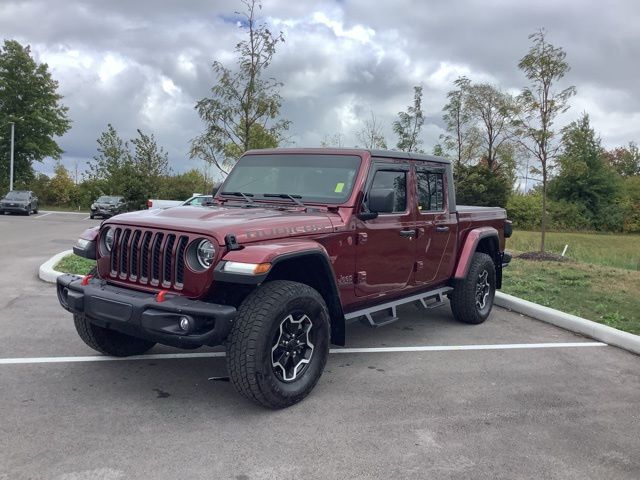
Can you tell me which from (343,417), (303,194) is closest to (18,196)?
(303,194)

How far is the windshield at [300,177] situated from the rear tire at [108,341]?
1619mm

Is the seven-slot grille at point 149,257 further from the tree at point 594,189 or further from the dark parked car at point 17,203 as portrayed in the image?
the tree at point 594,189

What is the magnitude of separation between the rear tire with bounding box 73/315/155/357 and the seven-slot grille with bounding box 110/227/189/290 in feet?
2.50

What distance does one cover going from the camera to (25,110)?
4666 centimetres

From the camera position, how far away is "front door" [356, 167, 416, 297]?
Result: 188 inches

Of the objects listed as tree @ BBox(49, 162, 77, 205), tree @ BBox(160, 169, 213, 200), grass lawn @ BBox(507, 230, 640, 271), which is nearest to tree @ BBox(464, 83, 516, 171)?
grass lawn @ BBox(507, 230, 640, 271)

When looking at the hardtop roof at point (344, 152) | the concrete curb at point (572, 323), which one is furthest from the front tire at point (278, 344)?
the concrete curb at point (572, 323)

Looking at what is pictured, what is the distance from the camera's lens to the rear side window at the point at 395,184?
512 centimetres

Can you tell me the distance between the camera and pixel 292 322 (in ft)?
13.2

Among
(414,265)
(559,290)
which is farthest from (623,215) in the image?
(414,265)

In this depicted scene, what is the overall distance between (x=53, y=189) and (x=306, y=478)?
47.7 metres

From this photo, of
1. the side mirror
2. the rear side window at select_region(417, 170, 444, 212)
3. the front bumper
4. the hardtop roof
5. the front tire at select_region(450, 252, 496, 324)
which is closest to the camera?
the side mirror

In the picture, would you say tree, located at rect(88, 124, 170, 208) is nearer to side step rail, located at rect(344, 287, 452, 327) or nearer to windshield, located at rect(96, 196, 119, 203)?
windshield, located at rect(96, 196, 119, 203)

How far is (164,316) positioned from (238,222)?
83 cm
